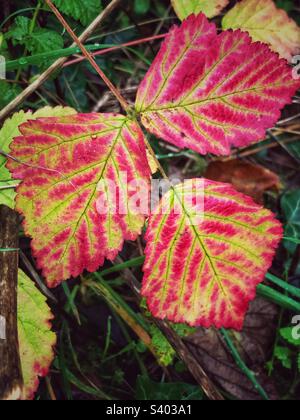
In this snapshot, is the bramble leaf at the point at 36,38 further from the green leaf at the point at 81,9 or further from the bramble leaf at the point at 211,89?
the bramble leaf at the point at 211,89

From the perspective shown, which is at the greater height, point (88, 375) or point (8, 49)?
point (8, 49)

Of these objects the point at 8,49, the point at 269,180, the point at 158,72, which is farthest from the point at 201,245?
the point at 8,49

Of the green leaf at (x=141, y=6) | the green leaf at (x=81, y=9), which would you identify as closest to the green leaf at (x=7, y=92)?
the green leaf at (x=81, y=9)

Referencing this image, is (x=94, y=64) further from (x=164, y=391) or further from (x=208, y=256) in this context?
(x=164, y=391)

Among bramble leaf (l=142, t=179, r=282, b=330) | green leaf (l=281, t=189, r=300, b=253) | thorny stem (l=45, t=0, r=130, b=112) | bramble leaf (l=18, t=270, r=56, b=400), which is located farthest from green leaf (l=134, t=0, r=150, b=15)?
bramble leaf (l=18, t=270, r=56, b=400)

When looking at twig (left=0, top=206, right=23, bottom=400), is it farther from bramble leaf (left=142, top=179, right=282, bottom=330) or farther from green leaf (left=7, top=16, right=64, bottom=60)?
green leaf (left=7, top=16, right=64, bottom=60)

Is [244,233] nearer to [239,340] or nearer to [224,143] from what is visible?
[224,143]

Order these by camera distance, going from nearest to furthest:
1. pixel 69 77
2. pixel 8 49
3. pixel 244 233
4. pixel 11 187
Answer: pixel 244 233, pixel 11 187, pixel 8 49, pixel 69 77

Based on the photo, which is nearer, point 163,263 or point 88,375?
point 163,263

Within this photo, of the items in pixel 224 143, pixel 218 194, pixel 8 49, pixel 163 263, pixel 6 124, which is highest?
pixel 8 49
